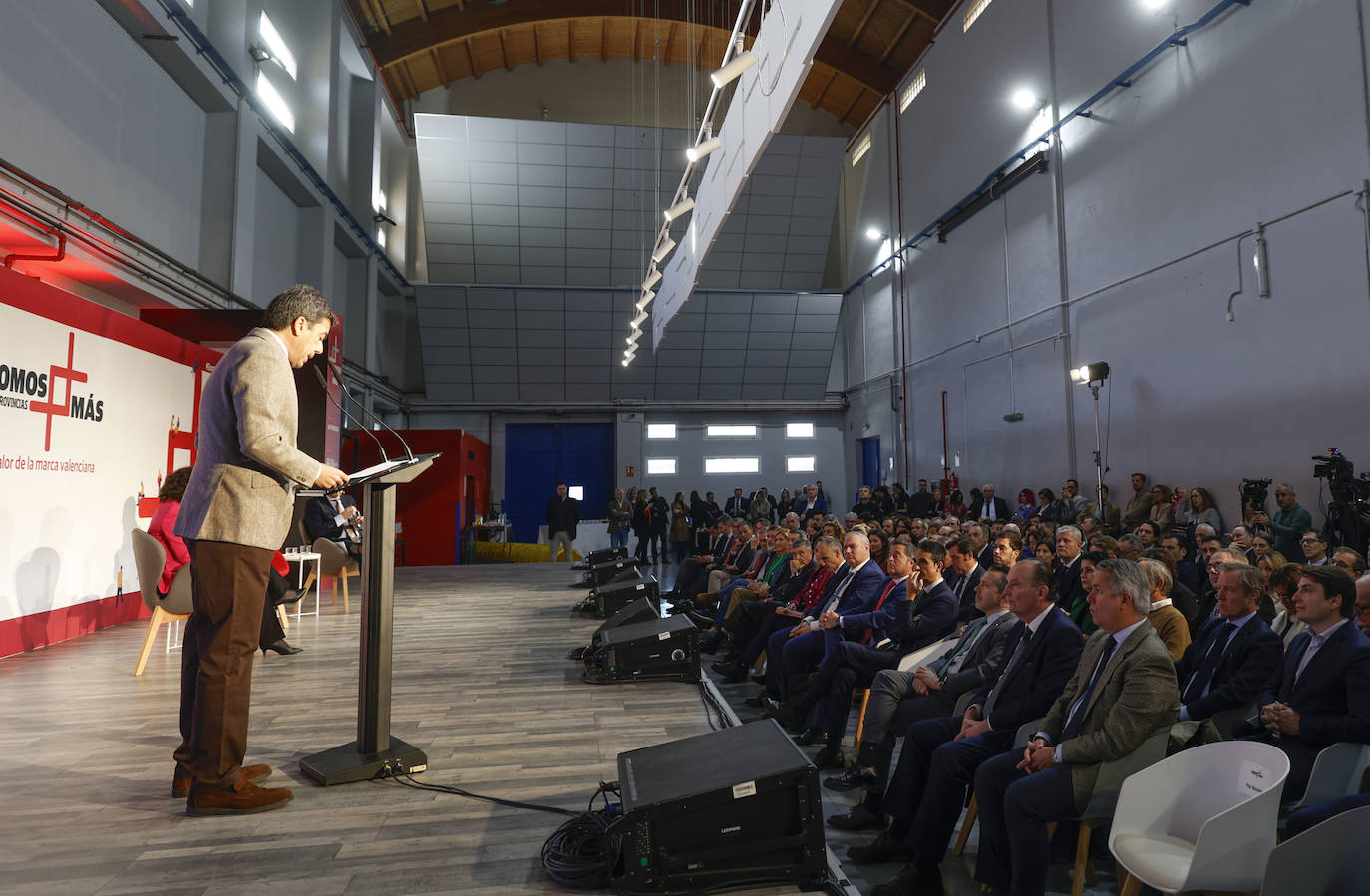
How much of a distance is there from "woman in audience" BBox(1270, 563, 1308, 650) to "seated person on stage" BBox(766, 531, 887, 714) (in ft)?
5.92

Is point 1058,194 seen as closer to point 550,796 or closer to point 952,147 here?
point 952,147

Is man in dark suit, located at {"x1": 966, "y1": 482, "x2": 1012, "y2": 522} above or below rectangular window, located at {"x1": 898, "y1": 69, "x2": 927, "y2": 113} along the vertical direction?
below

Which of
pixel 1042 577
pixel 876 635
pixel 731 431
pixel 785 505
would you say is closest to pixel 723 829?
pixel 1042 577

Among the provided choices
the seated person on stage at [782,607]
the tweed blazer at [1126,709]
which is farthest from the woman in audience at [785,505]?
the tweed blazer at [1126,709]

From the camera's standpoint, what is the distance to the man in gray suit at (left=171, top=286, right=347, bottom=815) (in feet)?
7.70

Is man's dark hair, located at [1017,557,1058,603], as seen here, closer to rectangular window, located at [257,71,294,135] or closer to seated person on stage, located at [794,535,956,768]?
seated person on stage, located at [794,535,956,768]

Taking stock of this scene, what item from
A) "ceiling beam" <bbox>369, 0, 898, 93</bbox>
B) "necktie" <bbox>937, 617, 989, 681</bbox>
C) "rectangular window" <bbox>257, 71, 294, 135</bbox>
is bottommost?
"necktie" <bbox>937, 617, 989, 681</bbox>

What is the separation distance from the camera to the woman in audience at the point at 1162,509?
306 inches

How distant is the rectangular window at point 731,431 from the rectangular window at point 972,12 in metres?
9.21

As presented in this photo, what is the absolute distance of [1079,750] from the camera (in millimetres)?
2225

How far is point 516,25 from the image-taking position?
599 inches

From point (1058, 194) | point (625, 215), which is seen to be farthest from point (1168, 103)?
point (625, 215)

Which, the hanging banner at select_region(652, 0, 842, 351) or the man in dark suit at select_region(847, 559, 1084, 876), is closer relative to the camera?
the man in dark suit at select_region(847, 559, 1084, 876)

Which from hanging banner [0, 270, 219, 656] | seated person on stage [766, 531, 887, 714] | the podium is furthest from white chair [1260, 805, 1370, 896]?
hanging banner [0, 270, 219, 656]
